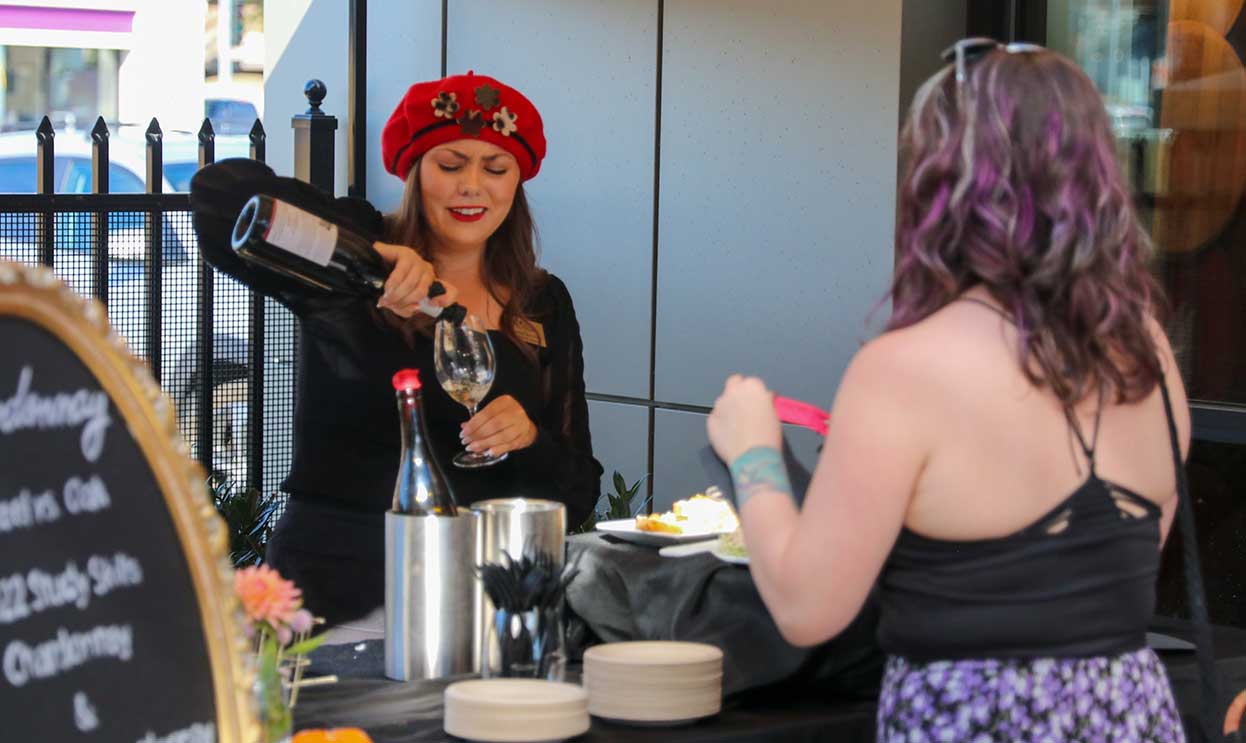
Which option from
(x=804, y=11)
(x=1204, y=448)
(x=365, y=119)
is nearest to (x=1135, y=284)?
(x=1204, y=448)

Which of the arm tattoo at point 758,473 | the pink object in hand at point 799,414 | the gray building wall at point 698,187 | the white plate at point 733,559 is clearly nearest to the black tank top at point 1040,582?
the arm tattoo at point 758,473

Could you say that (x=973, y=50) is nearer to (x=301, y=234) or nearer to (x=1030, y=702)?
(x=1030, y=702)

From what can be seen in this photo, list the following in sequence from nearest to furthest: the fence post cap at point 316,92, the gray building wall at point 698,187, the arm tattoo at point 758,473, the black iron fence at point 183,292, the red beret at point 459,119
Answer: the arm tattoo at point 758,473 → the red beret at point 459,119 → the gray building wall at point 698,187 → the black iron fence at point 183,292 → the fence post cap at point 316,92

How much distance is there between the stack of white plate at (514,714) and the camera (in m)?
1.79

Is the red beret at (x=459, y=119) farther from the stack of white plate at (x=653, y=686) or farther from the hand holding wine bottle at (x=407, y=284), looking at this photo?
the stack of white plate at (x=653, y=686)

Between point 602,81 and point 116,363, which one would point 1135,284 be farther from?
point 602,81

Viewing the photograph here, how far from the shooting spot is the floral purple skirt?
1.56m

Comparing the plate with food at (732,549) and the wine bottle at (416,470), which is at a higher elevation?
the wine bottle at (416,470)

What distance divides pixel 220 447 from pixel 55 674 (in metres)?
4.43

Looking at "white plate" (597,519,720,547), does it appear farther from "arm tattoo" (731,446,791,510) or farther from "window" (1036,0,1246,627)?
"window" (1036,0,1246,627)

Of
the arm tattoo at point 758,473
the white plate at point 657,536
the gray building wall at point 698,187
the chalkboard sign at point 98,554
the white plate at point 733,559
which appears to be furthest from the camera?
the gray building wall at point 698,187

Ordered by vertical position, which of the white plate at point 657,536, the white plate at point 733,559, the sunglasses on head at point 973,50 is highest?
the sunglasses on head at point 973,50

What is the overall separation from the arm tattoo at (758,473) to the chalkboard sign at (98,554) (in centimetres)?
64

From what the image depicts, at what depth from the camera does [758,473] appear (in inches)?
64.4
